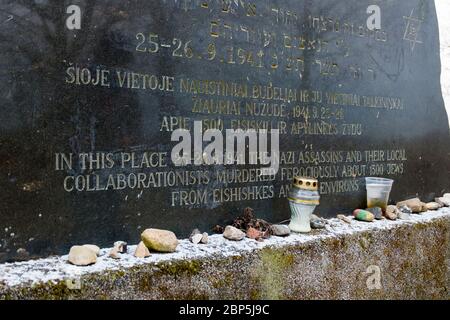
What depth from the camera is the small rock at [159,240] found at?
2424 mm

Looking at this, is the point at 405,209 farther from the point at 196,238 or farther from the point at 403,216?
the point at 196,238

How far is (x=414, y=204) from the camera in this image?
377 centimetres

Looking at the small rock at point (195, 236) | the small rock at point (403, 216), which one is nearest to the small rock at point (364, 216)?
the small rock at point (403, 216)

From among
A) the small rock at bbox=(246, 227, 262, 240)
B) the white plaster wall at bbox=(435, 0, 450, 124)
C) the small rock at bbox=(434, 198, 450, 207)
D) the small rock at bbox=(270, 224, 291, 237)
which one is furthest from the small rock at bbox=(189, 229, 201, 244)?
the white plaster wall at bbox=(435, 0, 450, 124)

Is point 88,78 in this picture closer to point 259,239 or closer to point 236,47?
point 236,47

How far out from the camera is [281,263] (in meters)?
2.65

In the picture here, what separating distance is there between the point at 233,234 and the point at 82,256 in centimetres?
85

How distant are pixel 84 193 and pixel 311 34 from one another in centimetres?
185

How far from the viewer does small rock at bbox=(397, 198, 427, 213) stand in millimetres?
3762

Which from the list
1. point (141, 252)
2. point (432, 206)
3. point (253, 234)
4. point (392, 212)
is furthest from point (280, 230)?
point (432, 206)

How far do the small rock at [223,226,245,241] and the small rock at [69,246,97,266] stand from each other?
2.53ft

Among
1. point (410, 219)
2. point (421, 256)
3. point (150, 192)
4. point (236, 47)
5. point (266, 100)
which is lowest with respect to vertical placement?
point (421, 256)

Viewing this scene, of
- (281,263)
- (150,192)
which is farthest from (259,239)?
(150,192)

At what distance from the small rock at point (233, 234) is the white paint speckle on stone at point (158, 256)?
0.03m
